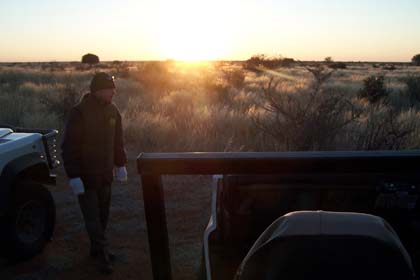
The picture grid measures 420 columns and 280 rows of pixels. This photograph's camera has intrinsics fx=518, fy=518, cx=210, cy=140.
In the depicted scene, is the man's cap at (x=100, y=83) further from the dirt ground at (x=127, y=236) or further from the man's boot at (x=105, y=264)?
the dirt ground at (x=127, y=236)

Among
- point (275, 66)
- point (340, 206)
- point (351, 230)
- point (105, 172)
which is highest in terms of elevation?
point (351, 230)

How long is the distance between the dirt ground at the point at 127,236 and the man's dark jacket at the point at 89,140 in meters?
0.92

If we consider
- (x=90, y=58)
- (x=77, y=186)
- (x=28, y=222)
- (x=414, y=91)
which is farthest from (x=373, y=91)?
(x=90, y=58)

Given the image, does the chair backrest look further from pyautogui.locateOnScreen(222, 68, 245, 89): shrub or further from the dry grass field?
pyautogui.locateOnScreen(222, 68, 245, 89): shrub

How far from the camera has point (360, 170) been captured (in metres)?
1.67

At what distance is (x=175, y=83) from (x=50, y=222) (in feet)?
70.3

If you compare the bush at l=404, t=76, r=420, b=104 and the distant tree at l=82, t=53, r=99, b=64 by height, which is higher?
the bush at l=404, t=76, r=420, b=104

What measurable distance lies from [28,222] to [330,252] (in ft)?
14.6

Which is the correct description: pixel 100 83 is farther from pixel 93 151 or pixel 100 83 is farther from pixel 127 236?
pixel 127 236

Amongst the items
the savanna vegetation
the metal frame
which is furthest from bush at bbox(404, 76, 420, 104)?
the metal frame

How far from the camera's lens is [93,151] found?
4922mm

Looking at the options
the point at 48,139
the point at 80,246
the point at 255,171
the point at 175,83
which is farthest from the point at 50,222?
the point at 175,83

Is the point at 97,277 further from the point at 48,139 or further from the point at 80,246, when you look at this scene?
the point at 48,139

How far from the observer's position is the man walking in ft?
15.8
